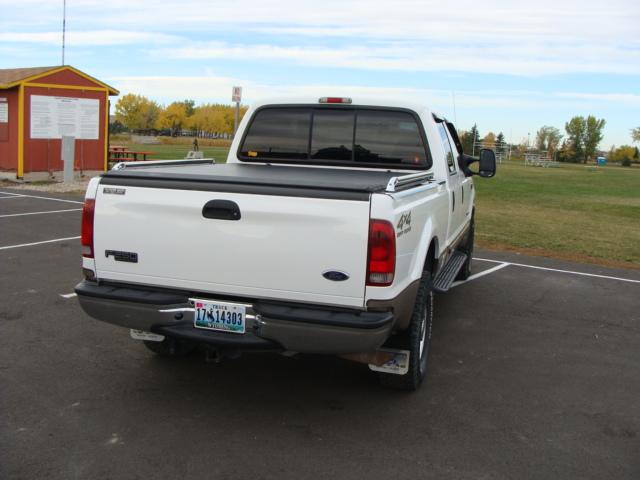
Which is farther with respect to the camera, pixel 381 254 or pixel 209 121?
pixel 209 121

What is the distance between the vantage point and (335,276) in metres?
3.90

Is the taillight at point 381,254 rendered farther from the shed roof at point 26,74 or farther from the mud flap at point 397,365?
the shed roof at point 26,74

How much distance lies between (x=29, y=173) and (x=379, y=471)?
63.0ft

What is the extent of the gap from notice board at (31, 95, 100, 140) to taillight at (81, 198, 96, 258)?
56.5 feet

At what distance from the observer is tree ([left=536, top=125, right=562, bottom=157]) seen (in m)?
119

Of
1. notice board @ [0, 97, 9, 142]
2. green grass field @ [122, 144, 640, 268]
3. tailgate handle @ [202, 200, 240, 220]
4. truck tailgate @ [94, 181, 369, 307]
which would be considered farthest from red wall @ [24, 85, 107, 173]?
tailgate handle @ [202, 200, 240, 220]

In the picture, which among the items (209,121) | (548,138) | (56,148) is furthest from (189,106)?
(56,148)

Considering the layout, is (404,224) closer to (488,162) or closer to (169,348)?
(169,348)

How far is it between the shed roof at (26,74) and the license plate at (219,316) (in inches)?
692

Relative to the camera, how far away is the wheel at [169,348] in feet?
17.2

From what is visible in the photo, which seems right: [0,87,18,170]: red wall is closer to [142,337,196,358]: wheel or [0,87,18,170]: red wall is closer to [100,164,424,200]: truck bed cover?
[142,337,196,358]: wheel

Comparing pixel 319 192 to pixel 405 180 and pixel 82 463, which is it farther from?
pixel 82 463

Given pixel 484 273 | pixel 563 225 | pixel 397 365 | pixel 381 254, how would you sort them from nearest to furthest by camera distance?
pixel 381 254 < pixel 397 365 < pixel 484 273 < pixel 563 225

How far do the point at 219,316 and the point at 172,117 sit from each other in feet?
412
